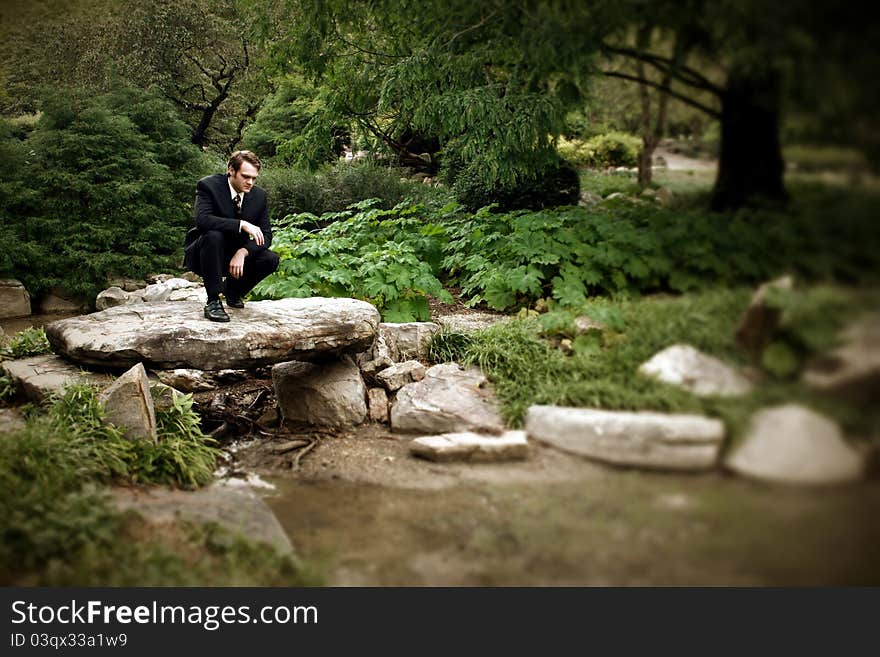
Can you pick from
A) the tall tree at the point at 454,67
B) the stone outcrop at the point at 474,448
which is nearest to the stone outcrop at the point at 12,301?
the tall tree at the point at 454,67

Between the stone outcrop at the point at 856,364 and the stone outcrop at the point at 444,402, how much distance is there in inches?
80.2

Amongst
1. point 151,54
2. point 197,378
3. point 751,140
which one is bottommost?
point 197,378

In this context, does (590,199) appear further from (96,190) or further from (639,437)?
(96,190)

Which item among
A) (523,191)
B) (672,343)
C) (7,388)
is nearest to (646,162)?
(672,343)

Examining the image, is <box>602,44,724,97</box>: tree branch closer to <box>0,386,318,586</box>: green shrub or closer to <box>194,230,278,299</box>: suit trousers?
<box>0,386,318,586</box>: green shrub

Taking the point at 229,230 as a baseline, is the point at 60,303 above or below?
below

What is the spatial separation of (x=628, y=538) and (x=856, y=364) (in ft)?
2.12

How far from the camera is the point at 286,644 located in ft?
5.48

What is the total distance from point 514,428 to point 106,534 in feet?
5.00

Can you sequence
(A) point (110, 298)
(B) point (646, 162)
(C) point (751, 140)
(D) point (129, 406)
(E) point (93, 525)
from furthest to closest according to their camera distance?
(A) point (110, 298) → (D) point (129, 406) → (E) point (93, 525) → (B) point (646, 162) → (C) point (751, 140)

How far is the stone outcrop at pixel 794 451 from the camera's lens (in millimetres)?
1205

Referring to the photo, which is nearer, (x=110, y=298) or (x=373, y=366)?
(x=373, y=366)

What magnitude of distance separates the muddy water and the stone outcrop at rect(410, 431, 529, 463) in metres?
0.13

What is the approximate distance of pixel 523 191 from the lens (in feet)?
19.7
